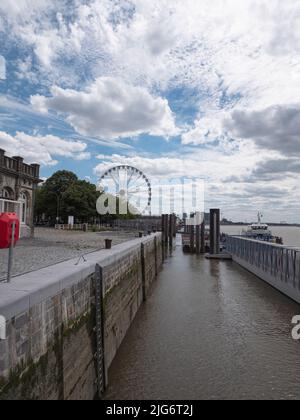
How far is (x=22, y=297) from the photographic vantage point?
14.2 feet

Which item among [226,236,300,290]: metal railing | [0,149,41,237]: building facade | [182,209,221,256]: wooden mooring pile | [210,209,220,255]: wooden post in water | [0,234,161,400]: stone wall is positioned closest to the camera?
[0,234,161,400]: stone wall

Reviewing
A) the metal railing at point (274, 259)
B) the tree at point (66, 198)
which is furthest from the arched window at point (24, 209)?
the tree at point (66, 198)

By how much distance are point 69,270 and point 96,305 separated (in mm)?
1386

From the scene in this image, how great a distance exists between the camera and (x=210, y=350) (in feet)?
33.3

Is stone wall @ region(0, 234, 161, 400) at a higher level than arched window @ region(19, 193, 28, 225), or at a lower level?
lower

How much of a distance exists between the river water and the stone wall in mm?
1194

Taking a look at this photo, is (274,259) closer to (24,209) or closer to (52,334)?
(52,334)

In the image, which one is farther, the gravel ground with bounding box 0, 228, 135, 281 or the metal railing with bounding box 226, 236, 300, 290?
the metal railing with bounding box 226, 236, 300, 290

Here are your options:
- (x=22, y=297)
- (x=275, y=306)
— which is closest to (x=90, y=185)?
(x=275, y=306)

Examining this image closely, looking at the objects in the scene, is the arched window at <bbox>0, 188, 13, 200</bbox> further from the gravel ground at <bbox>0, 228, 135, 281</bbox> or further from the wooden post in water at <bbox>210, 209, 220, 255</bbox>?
the wooden post in water at <bbox>210, 209, 220, 255</bbox>

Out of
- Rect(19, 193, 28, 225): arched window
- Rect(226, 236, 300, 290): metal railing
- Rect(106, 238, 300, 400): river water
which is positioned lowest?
Rect(106, 238, 300, 400): river water

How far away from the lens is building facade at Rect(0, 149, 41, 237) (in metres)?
21.6

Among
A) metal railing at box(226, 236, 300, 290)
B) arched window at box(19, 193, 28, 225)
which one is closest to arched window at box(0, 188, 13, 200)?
arched window at box(19, 193, 28, 225)
